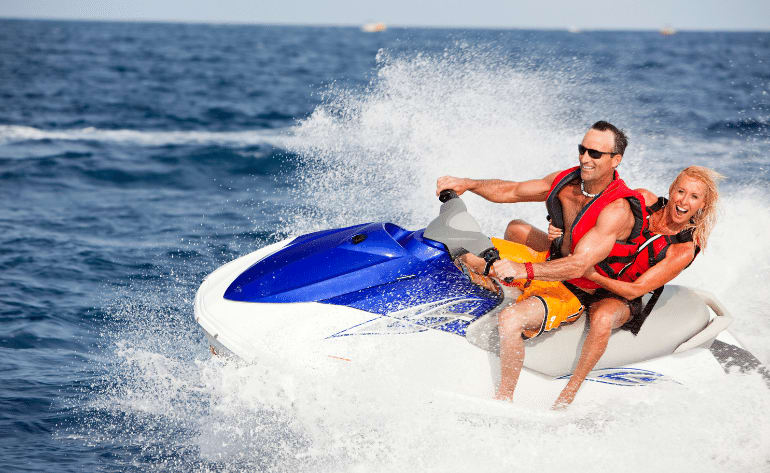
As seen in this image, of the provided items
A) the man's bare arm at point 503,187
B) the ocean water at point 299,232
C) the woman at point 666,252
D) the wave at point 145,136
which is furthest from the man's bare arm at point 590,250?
the wave at point 145,136

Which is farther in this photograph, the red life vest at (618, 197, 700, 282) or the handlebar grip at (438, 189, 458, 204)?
the handlebar grip at (438, 189, 458, 204)

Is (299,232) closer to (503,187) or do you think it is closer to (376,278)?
(503,187)

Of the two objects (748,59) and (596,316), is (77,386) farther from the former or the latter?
(748,59)

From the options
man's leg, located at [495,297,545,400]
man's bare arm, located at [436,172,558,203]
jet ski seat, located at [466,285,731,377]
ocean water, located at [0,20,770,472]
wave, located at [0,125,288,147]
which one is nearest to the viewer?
man's leg, located at [495,297,545,400]

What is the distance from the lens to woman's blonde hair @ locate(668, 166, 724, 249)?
3.55 metres

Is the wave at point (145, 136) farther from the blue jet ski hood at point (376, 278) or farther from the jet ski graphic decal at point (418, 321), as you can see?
the jet ski graphic decal at point (418, 321)

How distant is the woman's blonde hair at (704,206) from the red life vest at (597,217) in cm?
24

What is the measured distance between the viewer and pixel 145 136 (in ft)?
48.0

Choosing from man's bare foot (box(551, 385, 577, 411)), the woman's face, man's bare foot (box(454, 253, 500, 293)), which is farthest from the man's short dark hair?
man's bare foot (box(551, 385, 577, 411))

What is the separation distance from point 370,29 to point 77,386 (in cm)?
10502

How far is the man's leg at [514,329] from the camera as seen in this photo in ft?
11.5

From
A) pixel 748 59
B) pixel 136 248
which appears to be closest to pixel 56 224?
pixel 136 248

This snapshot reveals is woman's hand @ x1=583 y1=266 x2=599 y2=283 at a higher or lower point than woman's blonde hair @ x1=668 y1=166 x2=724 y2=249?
lower

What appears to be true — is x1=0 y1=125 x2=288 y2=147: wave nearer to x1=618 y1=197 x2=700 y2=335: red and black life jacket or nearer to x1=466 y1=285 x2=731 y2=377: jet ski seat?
x1=466 y1=285 x2=731 y2=377: jet ski seat
